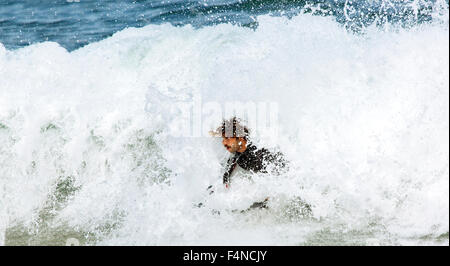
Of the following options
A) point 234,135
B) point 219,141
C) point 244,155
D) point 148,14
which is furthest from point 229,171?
point 148,14

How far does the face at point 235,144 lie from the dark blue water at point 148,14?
3518 mm

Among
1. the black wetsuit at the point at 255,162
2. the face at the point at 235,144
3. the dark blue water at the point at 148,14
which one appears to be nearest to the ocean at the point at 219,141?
the black wetsuit at the point at 255,162

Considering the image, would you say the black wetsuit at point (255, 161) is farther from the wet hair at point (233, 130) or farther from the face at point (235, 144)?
the wet hair at point (233, 130)

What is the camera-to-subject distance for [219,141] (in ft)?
18.1

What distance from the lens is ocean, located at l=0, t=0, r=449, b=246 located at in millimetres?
4770

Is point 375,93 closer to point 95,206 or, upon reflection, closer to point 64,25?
point 95,206

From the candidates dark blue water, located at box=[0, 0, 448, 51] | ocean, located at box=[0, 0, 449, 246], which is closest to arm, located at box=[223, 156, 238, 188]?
ocean, located at box=[0, 0, 449, 246]

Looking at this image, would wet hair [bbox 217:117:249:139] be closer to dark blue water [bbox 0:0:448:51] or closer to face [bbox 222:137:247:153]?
face [bbox 222:137:247:153]

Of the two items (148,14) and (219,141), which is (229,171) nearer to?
(219,141)

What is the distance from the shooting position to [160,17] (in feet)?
32.0

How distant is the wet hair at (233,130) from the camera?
4.92 metres

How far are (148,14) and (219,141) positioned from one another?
216 inches

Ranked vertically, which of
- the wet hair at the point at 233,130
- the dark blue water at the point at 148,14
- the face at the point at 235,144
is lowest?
the face at the point at 235,144
